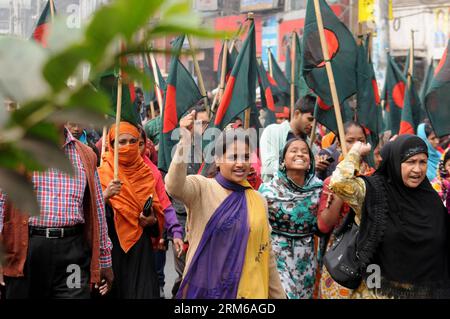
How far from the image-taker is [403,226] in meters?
4.11

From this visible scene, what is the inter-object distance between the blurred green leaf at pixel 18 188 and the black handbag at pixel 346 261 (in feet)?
12.2

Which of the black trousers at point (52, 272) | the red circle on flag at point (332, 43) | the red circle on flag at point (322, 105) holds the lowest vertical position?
the black trousers at point (52, 272)

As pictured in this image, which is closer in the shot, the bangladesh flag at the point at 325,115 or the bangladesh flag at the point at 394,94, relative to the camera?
the bangladesh flag at the point at 325,115

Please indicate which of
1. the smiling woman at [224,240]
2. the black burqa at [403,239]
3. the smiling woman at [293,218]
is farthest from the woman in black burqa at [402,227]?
the smiling woman at [293,218]

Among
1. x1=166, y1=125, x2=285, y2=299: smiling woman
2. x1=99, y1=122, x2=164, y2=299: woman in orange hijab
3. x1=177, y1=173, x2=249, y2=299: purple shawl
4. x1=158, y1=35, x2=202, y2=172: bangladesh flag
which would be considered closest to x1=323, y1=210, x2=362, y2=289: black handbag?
x1=166, y1=125, x2=285, y2=299: smiling woman

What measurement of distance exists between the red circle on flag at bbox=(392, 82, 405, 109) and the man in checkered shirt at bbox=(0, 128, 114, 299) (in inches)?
305

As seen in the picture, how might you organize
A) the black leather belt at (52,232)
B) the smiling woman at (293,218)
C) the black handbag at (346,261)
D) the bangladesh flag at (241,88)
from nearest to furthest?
the black leather belt at (52,232), the black handbag at (346,261), the smiling woman at (293,218), the bangladesh flag at (241,88)

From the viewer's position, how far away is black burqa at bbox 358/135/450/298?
409 centimetres

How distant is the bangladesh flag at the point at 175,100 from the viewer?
6895mm

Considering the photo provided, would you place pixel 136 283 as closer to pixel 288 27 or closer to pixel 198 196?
pixel 198 196

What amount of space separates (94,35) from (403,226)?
12.3 feet

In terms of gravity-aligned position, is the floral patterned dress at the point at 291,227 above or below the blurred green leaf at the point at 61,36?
below

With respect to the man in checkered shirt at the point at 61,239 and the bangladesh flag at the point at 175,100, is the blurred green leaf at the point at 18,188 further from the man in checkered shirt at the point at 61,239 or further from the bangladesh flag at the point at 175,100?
the bangladesh flag at the point at 175,100

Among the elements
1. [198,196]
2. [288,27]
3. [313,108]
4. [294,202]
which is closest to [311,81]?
[313,108]
